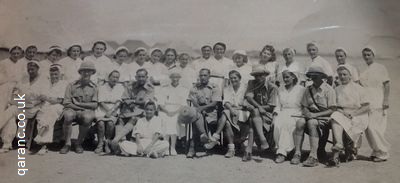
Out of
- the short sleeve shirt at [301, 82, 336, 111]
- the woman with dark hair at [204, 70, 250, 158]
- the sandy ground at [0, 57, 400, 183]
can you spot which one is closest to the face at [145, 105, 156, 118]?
the sandy ground at [0, 57, 400, 183]

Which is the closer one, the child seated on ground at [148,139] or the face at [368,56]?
the child seated on ground at [148,139]

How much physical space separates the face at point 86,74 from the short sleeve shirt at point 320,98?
4.97 feet

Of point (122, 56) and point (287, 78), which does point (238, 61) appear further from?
point (122, 56)

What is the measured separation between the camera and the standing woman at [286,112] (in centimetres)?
271

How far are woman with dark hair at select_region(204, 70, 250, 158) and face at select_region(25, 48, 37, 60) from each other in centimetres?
140

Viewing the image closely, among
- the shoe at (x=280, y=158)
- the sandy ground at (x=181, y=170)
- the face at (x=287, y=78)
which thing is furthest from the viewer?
the face at (x=287, y=78)

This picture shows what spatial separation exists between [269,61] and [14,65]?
1.83 m

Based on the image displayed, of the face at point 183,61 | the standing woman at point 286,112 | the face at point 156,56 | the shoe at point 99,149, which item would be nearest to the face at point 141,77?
the face at point 156,56

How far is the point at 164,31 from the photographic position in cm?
286

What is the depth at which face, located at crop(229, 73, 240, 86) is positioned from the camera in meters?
2.80

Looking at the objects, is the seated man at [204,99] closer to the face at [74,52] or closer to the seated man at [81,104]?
the seated man at [81,104]

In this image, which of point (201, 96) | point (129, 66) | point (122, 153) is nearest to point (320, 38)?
point (201, 96)

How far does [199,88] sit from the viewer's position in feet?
9.18

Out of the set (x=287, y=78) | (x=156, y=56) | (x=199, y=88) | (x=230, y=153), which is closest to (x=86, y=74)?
(x=156, y=56)
